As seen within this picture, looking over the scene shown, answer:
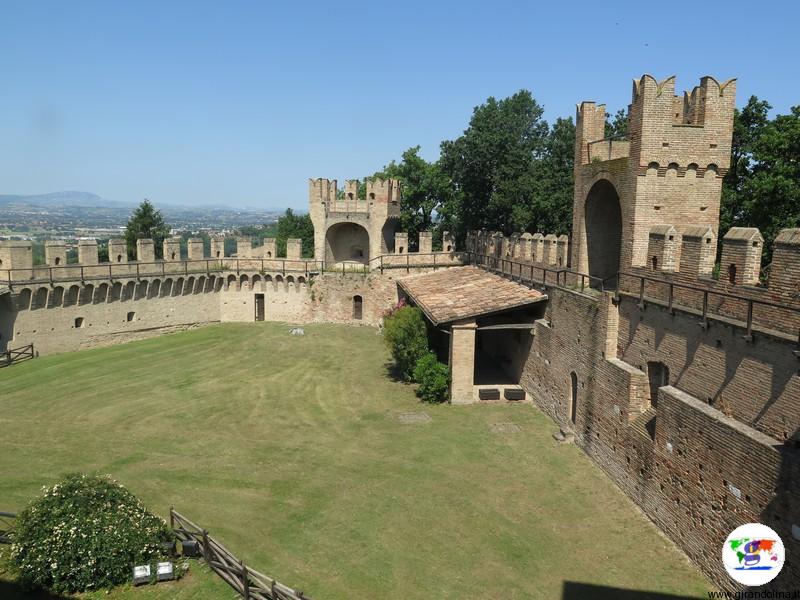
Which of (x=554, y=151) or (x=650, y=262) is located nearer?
(x=650, y=262)

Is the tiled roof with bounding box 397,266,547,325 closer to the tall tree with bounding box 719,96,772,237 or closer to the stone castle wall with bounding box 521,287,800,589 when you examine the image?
the stone castle wall with bounding box 521,287,800,589

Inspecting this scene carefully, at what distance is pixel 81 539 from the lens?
10.2 meters

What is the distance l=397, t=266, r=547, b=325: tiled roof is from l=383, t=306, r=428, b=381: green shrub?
757 millimetres

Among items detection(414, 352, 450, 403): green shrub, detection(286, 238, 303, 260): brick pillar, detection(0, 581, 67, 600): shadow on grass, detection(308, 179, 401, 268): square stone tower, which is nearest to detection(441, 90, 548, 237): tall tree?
detection(308, 179, 401, 268): square stone tower

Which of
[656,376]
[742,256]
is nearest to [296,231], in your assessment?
[656,376]

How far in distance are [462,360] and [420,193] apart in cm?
2797

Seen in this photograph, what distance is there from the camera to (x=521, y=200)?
108 ft

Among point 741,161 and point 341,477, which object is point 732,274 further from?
point 741,161

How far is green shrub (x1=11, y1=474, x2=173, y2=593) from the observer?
10.0 metres

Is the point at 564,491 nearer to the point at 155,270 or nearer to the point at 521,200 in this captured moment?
the point at 521,200

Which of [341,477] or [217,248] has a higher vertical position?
[217,248]

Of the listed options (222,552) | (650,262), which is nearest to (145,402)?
(222,552)

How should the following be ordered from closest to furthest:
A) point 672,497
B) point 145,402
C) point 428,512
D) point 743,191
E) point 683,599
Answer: point 683,599 → point 672,497 → point 428,512 → point 145,402 → point 743,191

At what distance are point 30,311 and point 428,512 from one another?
2242 centimetres
